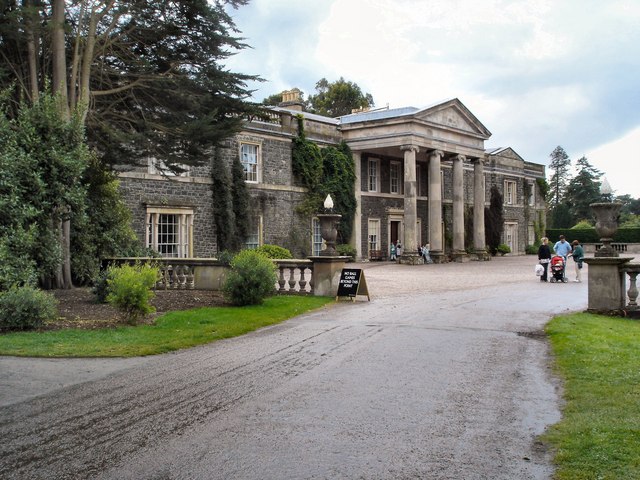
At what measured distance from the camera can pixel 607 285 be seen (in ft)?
43.2

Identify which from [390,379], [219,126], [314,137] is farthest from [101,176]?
[314,137]

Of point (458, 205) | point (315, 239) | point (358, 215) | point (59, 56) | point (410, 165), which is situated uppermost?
point (59, 56)

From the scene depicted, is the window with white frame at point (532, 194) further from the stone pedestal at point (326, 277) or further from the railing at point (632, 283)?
the railing at point (632, 283)

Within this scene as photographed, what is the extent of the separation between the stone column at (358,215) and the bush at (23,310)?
24905 mm

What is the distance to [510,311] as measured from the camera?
1338 centimetres

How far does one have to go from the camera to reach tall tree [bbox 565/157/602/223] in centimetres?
7775

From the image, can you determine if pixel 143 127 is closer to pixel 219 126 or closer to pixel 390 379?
pixel 219 126

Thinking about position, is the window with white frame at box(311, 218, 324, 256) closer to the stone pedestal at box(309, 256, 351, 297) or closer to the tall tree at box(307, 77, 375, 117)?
the stone pedestal at box(309, 256, 351, 297)

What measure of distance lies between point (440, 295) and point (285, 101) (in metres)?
22.8

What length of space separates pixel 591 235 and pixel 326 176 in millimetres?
33465

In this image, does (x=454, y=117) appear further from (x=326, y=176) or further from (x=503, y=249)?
(x=503, y=249)

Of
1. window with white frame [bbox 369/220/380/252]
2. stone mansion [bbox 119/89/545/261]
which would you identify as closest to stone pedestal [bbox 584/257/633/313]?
stone mansion [bbox 119/89/545/261]

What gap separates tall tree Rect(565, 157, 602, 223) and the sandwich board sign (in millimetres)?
69262

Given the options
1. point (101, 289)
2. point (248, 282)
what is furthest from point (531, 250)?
point (101, 289)
